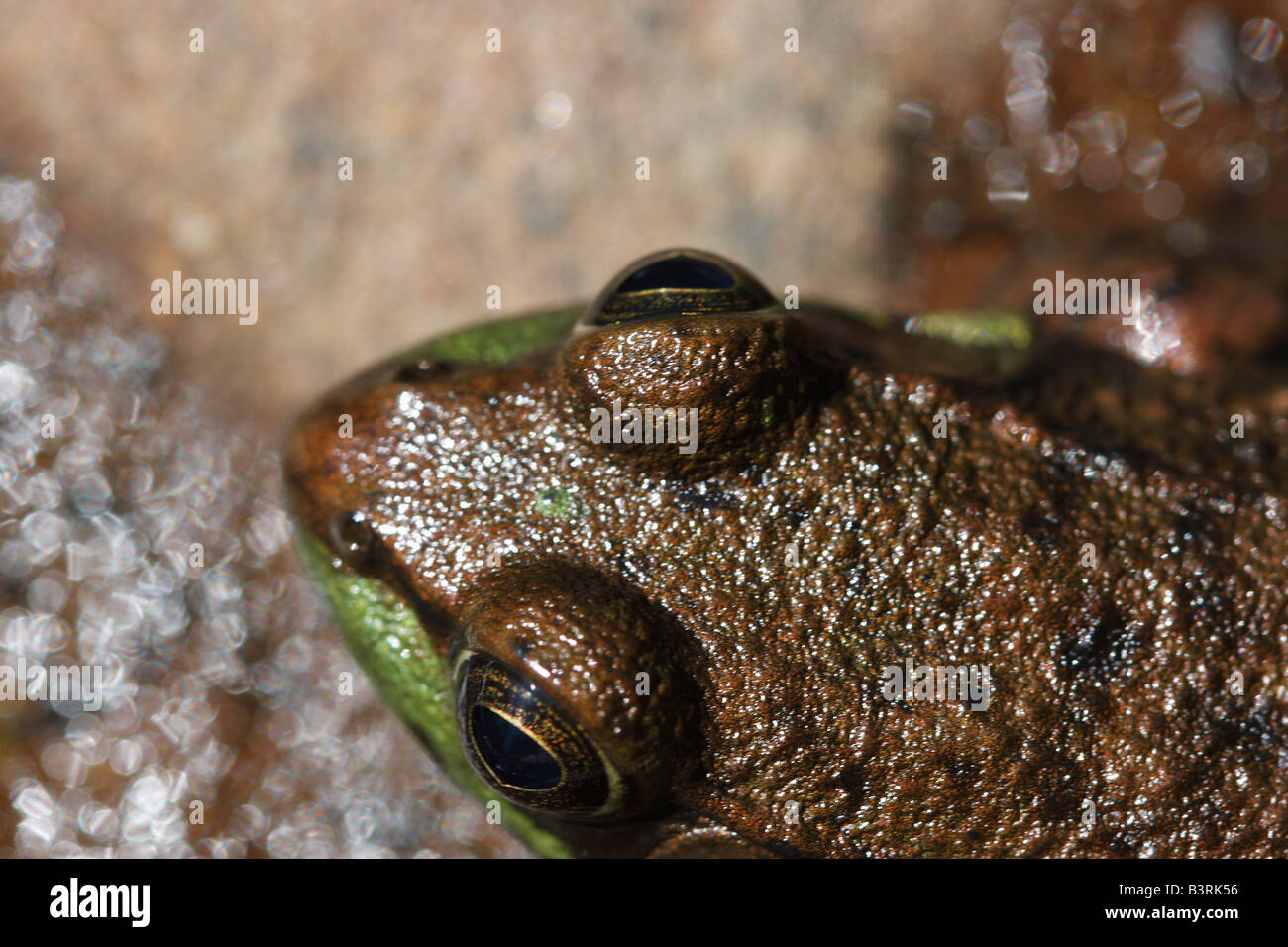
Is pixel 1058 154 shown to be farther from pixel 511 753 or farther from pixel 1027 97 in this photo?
pixel 511 753

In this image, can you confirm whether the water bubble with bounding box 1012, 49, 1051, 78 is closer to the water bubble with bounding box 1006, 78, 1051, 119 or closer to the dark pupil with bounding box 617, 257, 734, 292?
the water bubble with bounding box 1006, 78, 1051, 119

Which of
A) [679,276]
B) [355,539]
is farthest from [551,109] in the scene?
[355,539]

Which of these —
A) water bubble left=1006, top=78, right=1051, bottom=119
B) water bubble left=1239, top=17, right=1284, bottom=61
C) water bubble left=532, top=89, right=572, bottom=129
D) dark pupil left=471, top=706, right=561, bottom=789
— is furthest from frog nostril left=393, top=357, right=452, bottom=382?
water bubble left=1239, top=17, right=1284, bottom=61

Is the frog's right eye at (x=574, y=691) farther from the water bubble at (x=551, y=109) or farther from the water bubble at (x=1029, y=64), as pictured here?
the water bubble at (x=1029, y=64)

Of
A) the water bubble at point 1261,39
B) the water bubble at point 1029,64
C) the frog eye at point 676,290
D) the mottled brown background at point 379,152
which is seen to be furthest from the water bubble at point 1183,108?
the frog eye at point 676,290

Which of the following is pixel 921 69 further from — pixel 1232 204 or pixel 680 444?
pixel 680 444

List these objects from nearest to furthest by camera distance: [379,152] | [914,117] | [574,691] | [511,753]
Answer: [574,691] → [511,753] → [379,152] → [914,117]

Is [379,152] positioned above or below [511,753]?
above
